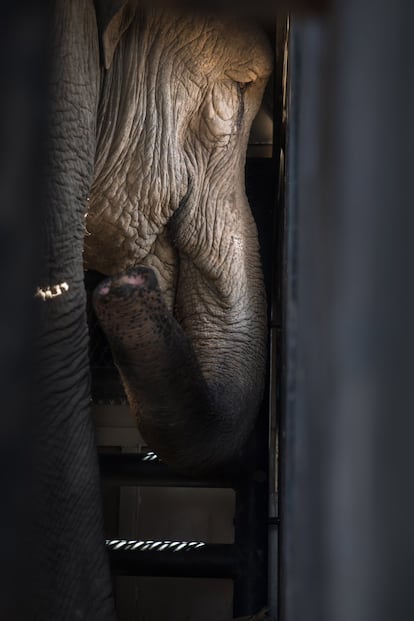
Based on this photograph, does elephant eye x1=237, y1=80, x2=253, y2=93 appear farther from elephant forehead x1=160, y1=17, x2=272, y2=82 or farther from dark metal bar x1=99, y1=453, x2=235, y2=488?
dark metal bar x1=99, y1=453, x2=235, y2=488

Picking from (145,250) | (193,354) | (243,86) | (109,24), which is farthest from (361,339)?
(243,86)

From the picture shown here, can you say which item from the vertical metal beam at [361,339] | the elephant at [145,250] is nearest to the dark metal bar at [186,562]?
the elephant at [145,250]

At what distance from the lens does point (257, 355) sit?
57.1 inches

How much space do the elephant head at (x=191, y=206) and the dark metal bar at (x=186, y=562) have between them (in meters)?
0.22

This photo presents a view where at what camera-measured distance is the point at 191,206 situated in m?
1.43

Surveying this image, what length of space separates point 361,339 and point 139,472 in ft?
4.48

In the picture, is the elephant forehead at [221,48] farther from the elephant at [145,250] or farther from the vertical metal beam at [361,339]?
the vertical metal beam at [361,339]

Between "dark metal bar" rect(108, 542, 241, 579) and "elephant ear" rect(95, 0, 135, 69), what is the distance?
67cm

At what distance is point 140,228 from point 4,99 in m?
1.16

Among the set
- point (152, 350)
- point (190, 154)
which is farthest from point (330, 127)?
point (190, 154)

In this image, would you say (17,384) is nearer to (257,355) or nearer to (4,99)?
(4,99)

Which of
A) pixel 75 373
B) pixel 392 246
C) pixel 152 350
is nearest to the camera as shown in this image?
pixel 392 246

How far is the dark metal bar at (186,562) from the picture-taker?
144 cm

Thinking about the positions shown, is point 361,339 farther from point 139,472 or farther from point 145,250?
Result: point 139,472
